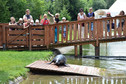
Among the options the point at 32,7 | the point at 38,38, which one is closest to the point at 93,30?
the point at 38,38

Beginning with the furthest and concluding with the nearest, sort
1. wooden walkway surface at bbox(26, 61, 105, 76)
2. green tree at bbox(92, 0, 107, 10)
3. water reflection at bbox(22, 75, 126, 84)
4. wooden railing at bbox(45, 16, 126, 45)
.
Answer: green tree at bbox(92, 0, 107, 10), wooden railing at bbox(45, 16, 126, 45), wooden walkway surface at bbox(26, 61, 105, 76), water reflection at bbox(22, 75, 126, 84)

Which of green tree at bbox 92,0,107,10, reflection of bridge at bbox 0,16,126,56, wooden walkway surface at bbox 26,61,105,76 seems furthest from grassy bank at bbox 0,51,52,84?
green tree at bbox 92,0,107,10

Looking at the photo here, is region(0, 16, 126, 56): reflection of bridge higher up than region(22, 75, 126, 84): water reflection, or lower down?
higher up

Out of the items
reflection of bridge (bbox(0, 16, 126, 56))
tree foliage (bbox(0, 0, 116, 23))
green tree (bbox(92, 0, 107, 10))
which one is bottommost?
reflection of bridge (bbox(0, 16, 126, 56))

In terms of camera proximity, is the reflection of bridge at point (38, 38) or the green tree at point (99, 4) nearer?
the reflection of bridge at point (38, 38)

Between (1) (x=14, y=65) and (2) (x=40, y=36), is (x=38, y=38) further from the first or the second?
(1) (x=14, y=65)

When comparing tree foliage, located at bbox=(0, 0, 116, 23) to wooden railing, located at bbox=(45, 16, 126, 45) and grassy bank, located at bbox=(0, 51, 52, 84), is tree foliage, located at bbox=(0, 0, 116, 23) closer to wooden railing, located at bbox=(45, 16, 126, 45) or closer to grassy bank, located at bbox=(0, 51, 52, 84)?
wooden railing, located at bbox=(45, 16, 126, 45)

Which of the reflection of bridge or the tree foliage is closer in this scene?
the reflection of bridge

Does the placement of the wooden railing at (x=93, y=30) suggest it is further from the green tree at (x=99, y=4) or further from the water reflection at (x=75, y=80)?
the green tree at (x=99, y=4)

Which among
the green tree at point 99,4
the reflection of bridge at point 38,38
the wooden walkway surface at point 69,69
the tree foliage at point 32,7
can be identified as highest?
the green tree at point 99,4

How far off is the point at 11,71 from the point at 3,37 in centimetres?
609

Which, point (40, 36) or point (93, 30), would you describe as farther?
point (40, 36)

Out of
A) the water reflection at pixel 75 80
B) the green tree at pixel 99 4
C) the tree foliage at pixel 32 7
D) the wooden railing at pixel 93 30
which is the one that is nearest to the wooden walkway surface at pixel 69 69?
the water reflection at pixel 75 80

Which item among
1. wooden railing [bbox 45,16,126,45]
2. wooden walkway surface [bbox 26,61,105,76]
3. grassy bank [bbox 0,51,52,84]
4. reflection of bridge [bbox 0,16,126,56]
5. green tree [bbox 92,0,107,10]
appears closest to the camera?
grassy bank [bbox 0,51,52,84]
